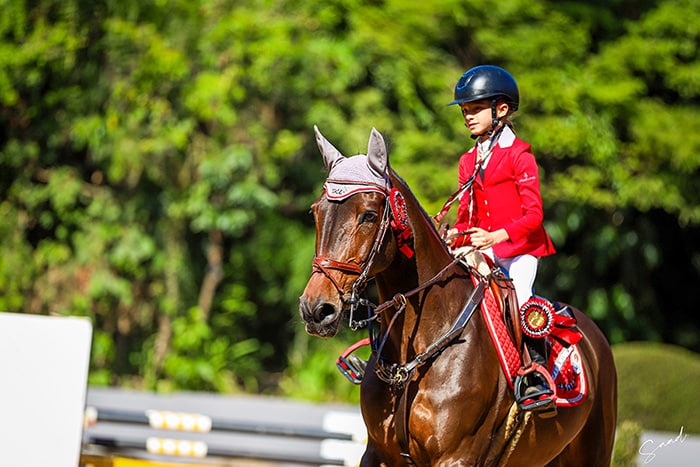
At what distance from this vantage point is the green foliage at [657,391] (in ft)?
32.1

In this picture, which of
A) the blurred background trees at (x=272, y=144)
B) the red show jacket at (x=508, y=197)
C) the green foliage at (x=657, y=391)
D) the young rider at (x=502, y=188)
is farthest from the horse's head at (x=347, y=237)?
the blurred background trees at (x=272, y=144)

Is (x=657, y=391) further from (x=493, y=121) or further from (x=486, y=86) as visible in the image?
(x=486, y=86)

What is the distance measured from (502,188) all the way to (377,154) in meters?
0.92

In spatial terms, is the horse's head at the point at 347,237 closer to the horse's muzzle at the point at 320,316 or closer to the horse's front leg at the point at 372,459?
the horse's muzzle at the point at 320,316

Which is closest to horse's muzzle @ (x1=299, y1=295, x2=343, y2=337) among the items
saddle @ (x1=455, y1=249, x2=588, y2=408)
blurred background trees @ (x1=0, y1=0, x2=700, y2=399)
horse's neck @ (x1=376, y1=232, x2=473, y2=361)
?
horse's neck @ (x1=376, y1=232, x2=473, y2=361)

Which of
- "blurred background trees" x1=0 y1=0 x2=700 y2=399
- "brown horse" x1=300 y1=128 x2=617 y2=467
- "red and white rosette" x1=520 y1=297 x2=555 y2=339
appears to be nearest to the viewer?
"brown horse" x1=300 y1=128 x2=617 y2=467

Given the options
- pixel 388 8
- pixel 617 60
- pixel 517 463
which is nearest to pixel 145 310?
pixel 388 8

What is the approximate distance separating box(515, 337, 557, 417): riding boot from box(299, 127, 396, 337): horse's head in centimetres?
94

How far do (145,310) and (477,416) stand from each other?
12.8 m

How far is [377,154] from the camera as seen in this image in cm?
418

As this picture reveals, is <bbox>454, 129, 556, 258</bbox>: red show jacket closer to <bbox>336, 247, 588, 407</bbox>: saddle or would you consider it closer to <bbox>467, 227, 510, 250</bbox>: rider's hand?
<bbox>467, 227, 510, 250</bbox>: rider's hand

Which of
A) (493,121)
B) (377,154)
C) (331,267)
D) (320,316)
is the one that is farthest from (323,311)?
(493,121)

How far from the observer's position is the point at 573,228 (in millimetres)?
15469

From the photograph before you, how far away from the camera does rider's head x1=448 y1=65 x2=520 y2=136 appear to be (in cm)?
479
